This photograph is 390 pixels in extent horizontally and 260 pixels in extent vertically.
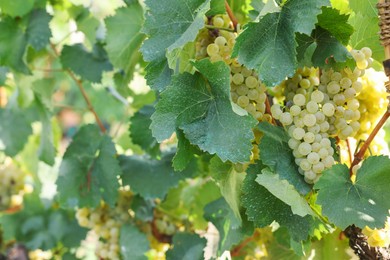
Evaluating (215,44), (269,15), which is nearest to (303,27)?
(269,15)

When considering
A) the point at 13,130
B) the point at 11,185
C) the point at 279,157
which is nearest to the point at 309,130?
the point at 279,157

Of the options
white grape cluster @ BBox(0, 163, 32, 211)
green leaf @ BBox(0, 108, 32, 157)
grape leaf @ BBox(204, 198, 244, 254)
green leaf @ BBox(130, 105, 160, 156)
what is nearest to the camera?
grape leaf @ BBox(204, 198, 244, 254)

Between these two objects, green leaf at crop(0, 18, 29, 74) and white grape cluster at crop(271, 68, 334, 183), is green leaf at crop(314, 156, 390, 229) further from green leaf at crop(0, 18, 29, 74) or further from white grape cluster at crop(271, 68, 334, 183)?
green leaf at crop(0, 18, 29, 74)

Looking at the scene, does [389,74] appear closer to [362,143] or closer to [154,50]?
[362,143]

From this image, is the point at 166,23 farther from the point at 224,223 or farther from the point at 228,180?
the point at 224,223

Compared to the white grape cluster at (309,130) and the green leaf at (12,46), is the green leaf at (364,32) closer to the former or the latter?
the white grape cluster at (309,130)

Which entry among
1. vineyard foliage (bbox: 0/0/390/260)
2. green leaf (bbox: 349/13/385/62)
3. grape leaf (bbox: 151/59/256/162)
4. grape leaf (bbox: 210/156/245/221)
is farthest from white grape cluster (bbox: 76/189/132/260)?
green leaf (bbox: 349/13/385/62)
